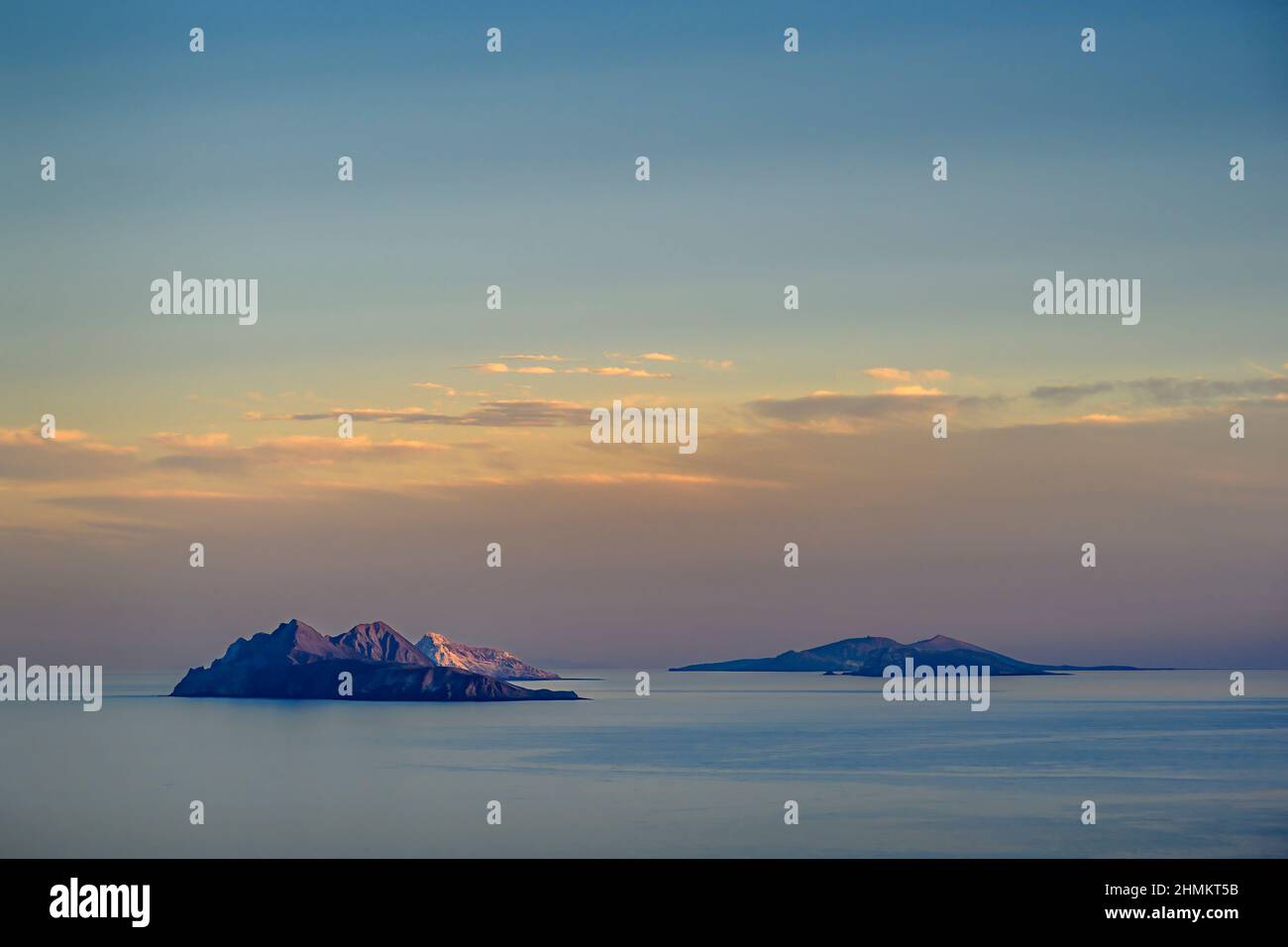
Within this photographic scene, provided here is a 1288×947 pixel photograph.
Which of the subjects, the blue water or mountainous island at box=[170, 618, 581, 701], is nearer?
the blue water

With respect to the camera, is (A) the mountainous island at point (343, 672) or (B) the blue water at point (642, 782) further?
(A) the mountainous island at point (343, 672)

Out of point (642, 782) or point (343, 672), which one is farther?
point (343, 672)
